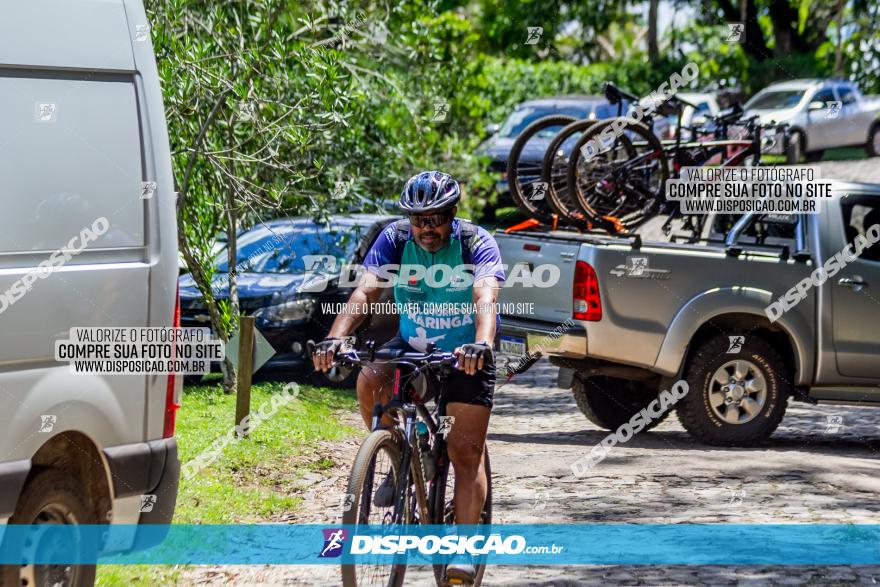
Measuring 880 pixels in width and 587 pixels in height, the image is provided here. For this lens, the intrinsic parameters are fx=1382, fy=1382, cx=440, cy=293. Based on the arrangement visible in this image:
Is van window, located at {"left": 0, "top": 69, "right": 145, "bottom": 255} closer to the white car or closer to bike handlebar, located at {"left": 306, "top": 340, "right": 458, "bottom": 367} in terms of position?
bike handlebar, located at {"left": 306, "top": 340, "right": 458, "bottom": 367}

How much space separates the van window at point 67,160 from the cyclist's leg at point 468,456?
1.54 meters

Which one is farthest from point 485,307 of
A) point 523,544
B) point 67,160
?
point 523,544

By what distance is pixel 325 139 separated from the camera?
13.3 metres

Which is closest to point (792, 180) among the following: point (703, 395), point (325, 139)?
point (703, 395)

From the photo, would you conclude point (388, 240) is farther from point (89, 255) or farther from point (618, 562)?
point (618, 562)

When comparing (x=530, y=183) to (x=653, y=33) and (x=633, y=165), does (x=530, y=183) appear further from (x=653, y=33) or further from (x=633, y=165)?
(x=653, y=33)

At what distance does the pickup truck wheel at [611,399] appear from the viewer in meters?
11.5

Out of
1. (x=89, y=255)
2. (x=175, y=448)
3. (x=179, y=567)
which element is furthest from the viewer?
(x=179, y=567)

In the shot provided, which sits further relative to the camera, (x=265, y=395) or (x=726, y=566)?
(x=265, y=395)

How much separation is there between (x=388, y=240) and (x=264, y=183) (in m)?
6.90

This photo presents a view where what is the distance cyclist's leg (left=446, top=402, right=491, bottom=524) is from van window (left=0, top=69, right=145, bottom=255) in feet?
5.05

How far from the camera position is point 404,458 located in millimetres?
5645

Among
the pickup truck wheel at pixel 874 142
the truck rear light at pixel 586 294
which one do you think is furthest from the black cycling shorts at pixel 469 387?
the pickup truck wheel at pixel 874 142

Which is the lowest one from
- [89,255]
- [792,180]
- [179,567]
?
[179,567]
